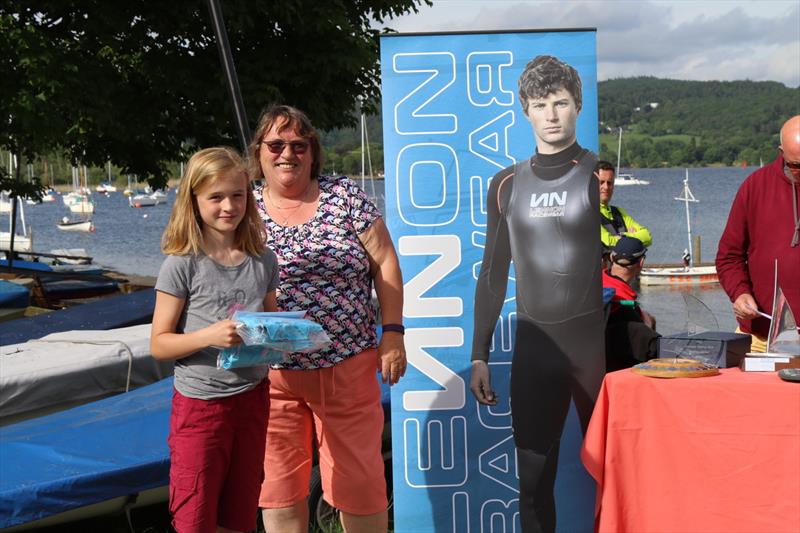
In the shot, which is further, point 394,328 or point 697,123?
point 697,123

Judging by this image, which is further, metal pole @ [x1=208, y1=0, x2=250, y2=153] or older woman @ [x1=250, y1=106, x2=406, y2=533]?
metal pole @ [x1=208, y1=0, x2=250, y2=153]

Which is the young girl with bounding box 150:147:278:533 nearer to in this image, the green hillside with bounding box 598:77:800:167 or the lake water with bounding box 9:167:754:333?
the lake water with bounding box 9:167:754:333

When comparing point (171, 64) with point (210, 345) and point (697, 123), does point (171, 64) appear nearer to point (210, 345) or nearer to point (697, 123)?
point (210, 345)

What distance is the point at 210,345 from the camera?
3020 millimetres

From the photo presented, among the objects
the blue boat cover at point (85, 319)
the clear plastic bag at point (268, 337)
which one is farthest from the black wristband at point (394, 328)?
the blue boat cover at point (85, 319)

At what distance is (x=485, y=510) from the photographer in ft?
14.4

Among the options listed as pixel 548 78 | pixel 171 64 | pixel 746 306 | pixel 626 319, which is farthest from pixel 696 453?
pixel 171 64

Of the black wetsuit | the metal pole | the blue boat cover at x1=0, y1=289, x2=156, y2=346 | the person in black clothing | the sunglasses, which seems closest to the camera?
the sunglasses

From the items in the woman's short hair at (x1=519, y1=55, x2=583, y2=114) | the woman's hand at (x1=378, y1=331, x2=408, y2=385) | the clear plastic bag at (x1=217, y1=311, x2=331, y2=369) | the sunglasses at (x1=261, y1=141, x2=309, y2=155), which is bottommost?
the woman's hand at (x1=378, y1=331, x2=408, y2=385)

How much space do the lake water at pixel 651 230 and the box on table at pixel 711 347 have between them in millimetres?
330

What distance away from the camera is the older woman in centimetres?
344

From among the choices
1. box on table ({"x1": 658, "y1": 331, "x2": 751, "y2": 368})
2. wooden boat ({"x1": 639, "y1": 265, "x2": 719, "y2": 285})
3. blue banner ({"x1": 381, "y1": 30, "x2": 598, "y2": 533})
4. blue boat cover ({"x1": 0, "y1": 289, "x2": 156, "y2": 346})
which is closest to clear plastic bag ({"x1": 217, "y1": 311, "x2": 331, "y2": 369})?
blue banner ({"x1": 381, "y1": 30, "x2": 598, "y2": 533})

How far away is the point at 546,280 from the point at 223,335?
1638 millimetres

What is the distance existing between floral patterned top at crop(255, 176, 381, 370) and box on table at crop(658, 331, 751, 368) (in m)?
1.36
